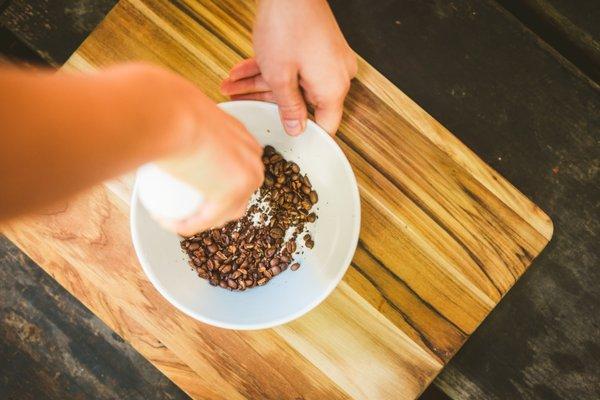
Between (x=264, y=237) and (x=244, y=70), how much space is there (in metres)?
0.29

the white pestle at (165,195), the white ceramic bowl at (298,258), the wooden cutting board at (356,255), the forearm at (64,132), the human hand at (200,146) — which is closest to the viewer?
the forearm at (64,132)

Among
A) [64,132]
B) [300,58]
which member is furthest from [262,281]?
[64,132]

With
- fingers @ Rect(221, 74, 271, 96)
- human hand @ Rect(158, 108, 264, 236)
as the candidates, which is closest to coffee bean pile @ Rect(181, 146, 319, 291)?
Result: fingers @ Rect(221, 74, 271, 96)

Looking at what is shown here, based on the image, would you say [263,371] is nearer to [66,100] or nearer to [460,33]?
[66,100]

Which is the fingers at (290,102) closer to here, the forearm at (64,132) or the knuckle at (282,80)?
the knuckle at (282,80)

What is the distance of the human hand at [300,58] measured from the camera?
34.0 inches

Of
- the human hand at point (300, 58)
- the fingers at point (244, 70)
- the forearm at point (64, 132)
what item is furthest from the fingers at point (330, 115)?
the forearm at point (64, 132)

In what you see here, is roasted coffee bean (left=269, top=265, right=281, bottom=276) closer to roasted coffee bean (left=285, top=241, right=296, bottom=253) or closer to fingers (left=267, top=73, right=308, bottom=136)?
roasted coffee bean (left=285, top=241, right=296, bottom=253)

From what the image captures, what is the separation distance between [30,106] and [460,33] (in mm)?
1230

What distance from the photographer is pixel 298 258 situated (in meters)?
0.99

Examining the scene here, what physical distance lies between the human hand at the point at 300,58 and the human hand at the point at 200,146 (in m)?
0.18

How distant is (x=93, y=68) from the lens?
0.96m

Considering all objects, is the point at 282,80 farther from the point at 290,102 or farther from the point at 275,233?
the point at 275,233

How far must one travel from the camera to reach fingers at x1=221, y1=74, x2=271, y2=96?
0.94 meters
